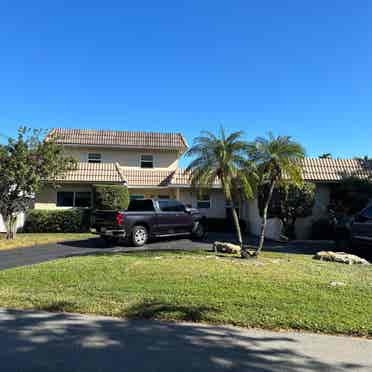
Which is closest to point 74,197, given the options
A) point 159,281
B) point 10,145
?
point 10,145

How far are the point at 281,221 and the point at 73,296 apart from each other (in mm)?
12230

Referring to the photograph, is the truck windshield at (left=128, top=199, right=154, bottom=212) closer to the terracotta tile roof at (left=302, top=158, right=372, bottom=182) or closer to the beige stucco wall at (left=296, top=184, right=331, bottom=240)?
the beige stucco wall at (left=296, top=184, right=331, bottom=240)

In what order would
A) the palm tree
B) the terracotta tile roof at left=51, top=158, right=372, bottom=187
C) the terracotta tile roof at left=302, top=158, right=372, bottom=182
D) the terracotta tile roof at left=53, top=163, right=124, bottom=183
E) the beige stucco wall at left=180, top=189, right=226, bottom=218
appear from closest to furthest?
the palm tree → the terracotta tile roof at left=302, top=158, right=372, bottom=182 → the terracotta tile roof at left=51, top=158, right=372, bottom=187 → the terracotta tile roof at left=53, top=163, right=124, bottom=183 → the beige stucco wall at left=180, top=189, right=226, bottom=218

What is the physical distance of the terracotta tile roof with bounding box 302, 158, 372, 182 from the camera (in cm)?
1727

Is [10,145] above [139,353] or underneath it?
above

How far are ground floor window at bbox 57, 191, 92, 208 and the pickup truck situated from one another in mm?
7419

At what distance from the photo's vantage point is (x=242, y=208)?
73.3ft

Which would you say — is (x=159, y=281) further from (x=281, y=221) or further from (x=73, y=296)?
(x=281, y=221)

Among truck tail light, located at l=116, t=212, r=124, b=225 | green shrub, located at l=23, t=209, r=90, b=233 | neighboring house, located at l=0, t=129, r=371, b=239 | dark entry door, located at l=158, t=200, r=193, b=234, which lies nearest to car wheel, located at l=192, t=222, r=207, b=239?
dark entry door, located at l=158, t=200, r=193, b=234

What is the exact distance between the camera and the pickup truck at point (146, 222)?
42.8 ft

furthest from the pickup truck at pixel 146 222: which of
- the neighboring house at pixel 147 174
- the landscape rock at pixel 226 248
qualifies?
the landscape rock at pixel 226 248

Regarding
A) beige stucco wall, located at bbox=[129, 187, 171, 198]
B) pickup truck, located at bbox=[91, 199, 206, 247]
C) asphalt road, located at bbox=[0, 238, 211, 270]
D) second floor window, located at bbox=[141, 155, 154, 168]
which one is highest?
second floor window, located at bbox=[141, 155, 154, 168]

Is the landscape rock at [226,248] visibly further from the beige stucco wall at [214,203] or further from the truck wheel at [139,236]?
the beige stucco wall at [214,203]

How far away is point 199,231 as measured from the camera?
15.9 meters
